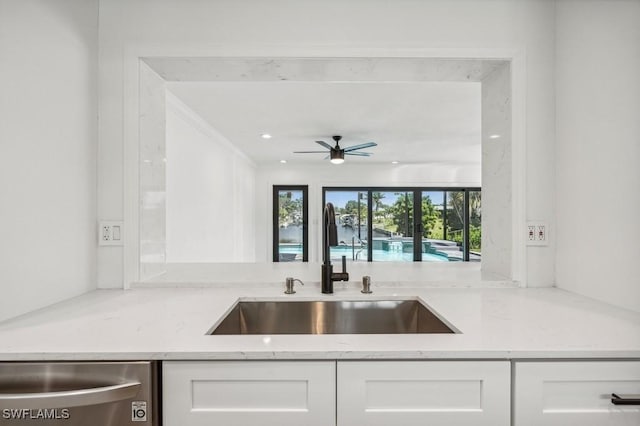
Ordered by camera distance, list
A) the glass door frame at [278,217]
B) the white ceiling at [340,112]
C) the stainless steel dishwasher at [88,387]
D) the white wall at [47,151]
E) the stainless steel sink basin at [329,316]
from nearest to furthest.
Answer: the stainless steel dishwasher at [88,387]
the white wall at [47,151]
the stainless steel sink basin at [329,316]
the white ceiling at [340,112]
the glass door frame at [278,217]

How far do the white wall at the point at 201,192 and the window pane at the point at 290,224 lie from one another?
140cm

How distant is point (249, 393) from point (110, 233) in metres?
1.04

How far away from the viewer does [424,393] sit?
865mm

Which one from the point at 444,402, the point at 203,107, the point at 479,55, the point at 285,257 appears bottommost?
the point at 285,257

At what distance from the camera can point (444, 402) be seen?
0.86 m

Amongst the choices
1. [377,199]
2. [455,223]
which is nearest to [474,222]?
[455,223]

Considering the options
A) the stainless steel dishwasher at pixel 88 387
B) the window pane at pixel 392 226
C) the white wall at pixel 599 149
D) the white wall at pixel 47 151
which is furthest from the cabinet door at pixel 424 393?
the window pane at pixel 392 226

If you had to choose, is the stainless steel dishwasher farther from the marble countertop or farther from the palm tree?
the palm tree

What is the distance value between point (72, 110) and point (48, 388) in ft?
3.35

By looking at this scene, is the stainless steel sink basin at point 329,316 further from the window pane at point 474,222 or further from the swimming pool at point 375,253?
the window pane at point 474,222

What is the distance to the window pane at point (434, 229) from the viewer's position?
739 centimetres

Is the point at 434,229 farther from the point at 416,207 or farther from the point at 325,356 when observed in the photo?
the point at 325,356

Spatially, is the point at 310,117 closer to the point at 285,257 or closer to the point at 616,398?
the point at 616,398

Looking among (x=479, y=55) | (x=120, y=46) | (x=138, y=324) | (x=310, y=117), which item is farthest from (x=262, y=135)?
(x=138, y=324)
